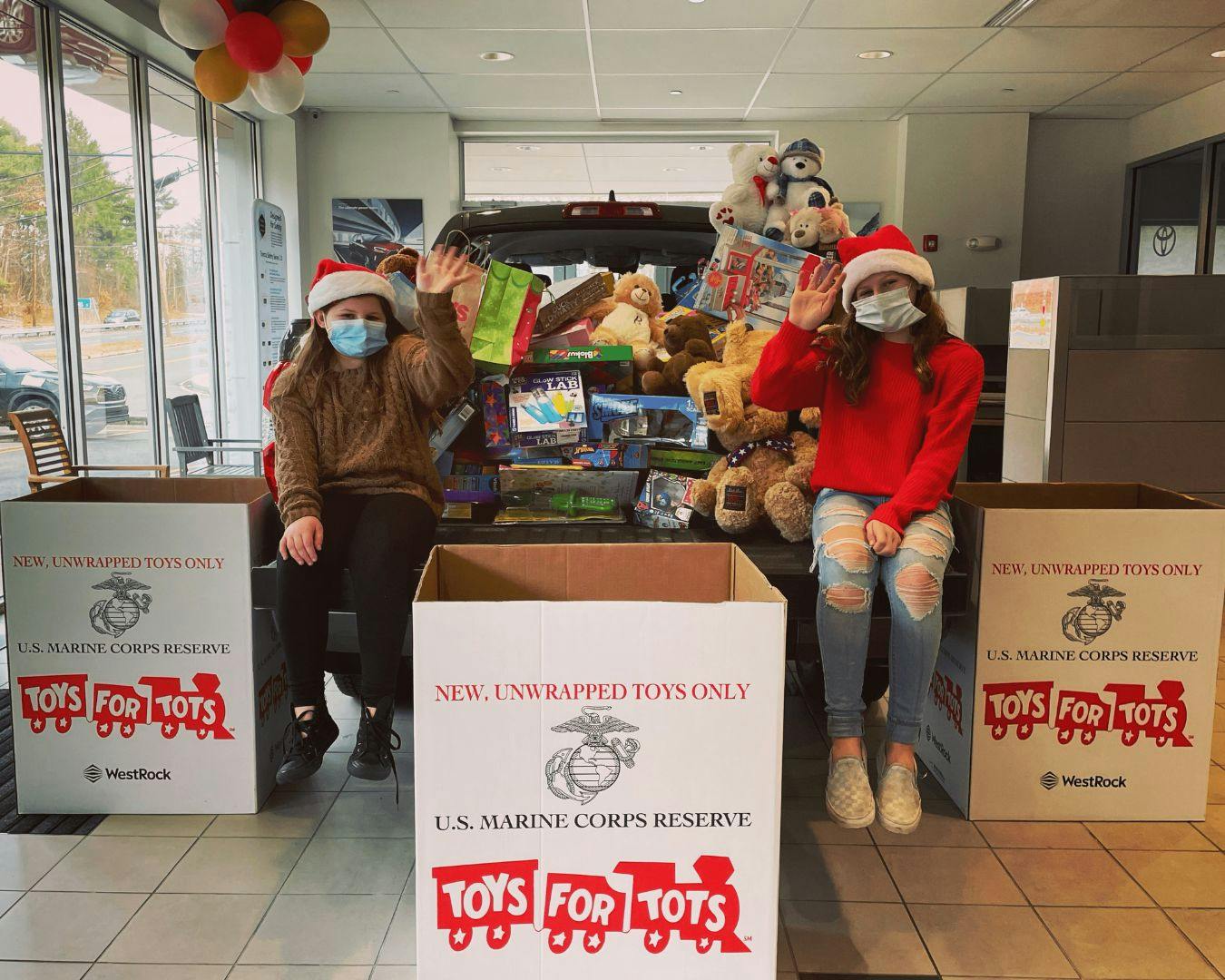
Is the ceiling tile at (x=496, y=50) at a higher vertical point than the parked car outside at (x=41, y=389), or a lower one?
higher

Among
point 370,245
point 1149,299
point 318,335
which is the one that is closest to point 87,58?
point 370,245

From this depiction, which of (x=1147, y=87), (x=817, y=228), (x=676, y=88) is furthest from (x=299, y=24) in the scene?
(x=1147, y=87)

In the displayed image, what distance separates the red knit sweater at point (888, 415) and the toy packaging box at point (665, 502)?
34cm

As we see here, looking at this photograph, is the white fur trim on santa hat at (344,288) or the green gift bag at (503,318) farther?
the green gift bag at (503,318)

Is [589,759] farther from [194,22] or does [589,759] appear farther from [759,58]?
[759,58]

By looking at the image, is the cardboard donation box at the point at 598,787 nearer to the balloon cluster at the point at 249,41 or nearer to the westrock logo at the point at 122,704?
the westrock logo at the point at 122,704

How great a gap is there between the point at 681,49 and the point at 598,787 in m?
5.37

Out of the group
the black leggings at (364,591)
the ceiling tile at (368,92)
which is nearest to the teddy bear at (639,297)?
the black leggings at (364,591)

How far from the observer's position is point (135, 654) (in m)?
2.07

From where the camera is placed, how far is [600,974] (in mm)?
1273

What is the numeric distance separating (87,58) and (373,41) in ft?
4.83

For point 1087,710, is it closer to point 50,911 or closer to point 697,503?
point 697,503

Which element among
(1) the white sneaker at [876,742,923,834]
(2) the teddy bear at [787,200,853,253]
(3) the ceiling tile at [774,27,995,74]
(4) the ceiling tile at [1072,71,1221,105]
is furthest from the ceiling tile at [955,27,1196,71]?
(1) the white sneaker at [876,742,923,834]

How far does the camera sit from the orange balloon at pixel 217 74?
4074mm
